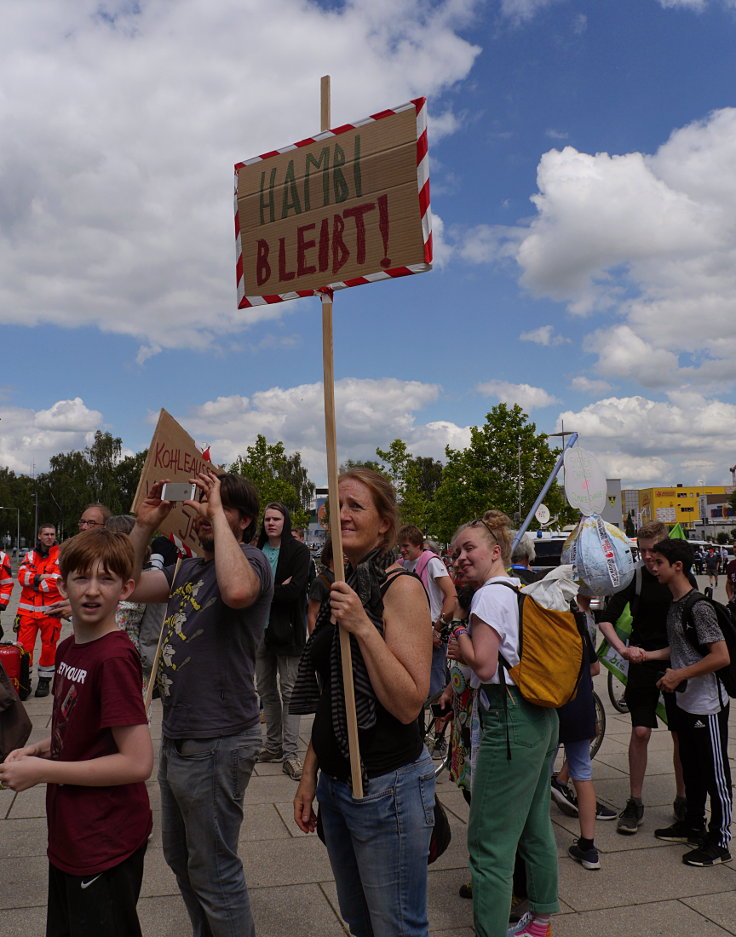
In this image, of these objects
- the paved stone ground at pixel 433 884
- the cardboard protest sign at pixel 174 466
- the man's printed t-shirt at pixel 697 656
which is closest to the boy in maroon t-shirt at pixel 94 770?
the cardboard protest sign at pixel 174 466

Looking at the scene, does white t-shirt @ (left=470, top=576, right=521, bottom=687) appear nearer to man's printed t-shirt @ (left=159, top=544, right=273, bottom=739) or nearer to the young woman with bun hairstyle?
the young woman with bun hairstyle

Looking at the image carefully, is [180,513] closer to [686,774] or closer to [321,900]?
[321,900]

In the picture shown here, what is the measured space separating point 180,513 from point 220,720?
1.01 meters

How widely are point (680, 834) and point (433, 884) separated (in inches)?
60.7

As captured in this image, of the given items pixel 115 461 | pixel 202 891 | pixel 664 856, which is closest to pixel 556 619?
pixel 202 891

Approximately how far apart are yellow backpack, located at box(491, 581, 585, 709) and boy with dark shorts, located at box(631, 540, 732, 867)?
1538 millimetres

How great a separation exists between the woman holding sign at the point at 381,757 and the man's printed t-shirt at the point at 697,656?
8.38ft

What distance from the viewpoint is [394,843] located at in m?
2.18

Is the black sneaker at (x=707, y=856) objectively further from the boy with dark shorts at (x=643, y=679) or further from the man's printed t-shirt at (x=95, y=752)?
the man's printed t-shirt at (x=95, y=752)

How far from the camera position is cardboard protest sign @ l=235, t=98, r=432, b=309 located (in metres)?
2.32

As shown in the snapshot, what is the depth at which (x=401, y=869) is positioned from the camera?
85.9 inches

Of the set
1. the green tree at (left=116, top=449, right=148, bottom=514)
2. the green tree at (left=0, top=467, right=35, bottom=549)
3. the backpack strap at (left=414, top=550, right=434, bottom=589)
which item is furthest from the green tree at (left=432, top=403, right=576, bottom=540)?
the green tree at (left=0, top=467, right=35, bottom=549)

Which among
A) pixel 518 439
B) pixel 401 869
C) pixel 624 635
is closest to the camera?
pixel 401 869

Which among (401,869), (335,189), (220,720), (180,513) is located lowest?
(401,869)
